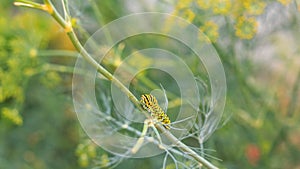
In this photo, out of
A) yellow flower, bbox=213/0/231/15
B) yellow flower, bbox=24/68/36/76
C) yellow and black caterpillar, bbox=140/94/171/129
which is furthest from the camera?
yellow flower, bbox=24/68/36/76

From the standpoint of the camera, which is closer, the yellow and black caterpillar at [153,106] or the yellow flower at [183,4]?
the yellow and black caterpillar at [153,106]

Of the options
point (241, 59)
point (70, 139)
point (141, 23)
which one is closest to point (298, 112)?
point (241, 59)

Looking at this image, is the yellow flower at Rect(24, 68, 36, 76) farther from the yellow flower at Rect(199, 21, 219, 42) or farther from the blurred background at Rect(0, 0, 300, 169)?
the yellow flower at Rect(199, 21, 219, 42)

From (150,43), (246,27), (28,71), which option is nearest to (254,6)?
(246,27)

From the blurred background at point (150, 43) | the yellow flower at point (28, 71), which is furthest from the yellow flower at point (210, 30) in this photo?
the yellow flower at point (28, 71)

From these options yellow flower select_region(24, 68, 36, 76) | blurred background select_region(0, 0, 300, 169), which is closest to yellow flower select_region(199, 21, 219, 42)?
blurred background select_region(0, 0, 300, 169)

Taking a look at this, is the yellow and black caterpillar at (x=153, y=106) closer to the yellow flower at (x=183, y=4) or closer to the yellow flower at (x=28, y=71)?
the yellow flower at (x=183, y=4)
